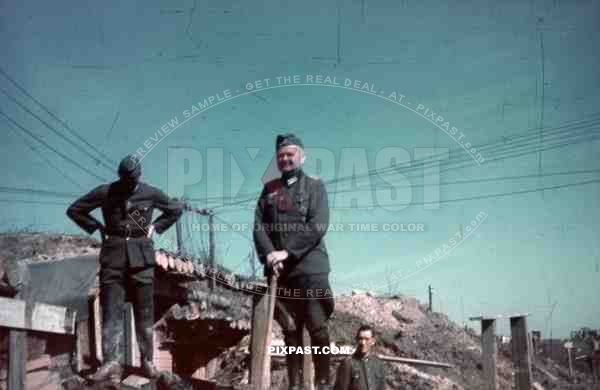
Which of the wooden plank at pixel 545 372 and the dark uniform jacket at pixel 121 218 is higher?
the dark uniform jacket at pixel 121 218

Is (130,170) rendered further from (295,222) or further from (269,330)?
(269,330)

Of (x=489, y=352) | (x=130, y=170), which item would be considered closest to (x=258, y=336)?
(x=130, y=170)

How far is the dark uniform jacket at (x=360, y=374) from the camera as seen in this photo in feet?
14.9

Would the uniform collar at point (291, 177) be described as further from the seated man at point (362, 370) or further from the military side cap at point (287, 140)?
the seated man at point (362, 370)

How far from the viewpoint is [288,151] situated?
14.8ft

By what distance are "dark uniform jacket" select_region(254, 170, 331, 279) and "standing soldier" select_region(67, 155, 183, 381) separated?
114 centimetres

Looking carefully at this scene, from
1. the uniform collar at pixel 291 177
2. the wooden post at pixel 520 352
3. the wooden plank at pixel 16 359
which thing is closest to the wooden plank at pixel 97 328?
the wooden plank at pixel 16 359


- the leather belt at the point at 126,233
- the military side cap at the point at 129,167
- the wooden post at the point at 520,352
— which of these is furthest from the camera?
the wooden post at the point at 520,352

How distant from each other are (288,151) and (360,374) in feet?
6.09

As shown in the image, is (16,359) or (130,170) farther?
(130,170)

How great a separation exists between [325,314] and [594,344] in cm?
1511

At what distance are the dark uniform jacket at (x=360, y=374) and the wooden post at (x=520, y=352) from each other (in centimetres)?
135

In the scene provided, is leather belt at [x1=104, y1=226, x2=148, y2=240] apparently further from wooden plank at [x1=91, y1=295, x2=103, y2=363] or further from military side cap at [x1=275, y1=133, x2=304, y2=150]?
wooden plank at [x1=91, y1=295, x2=103, y2=363]

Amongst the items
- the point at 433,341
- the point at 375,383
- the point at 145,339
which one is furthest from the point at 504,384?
the point at 145,339
